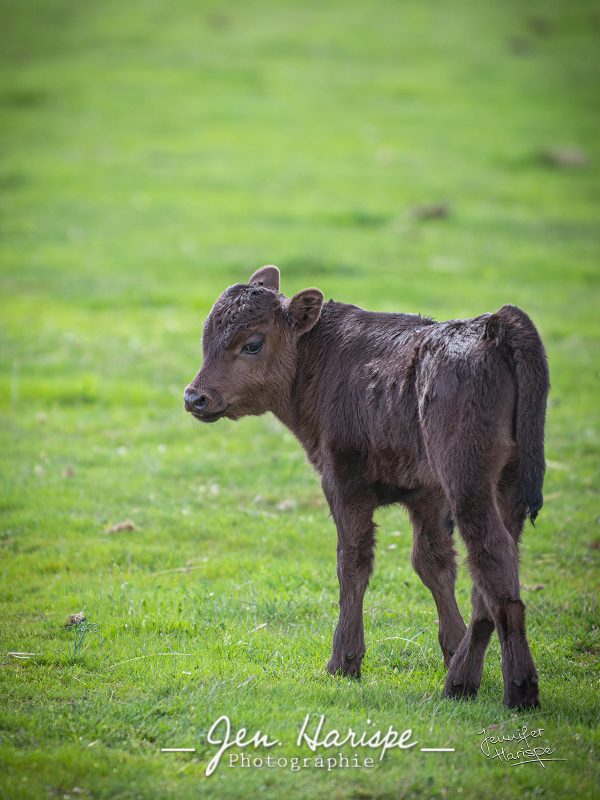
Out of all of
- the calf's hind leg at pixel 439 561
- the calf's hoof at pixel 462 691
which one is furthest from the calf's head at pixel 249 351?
the calf's hoof at pixel 462 691

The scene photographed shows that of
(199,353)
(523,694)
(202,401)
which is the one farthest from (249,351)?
(199,353)

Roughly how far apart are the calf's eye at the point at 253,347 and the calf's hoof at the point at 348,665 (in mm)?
2326

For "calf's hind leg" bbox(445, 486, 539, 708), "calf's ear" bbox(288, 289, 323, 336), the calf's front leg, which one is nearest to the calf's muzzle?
"calf's ear" bbox(288, 289, 323, 336)

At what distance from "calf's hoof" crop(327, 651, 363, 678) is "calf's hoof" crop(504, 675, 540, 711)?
1.18m

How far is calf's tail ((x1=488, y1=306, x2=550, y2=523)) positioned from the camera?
638 cm

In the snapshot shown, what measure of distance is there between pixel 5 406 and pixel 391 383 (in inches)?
377

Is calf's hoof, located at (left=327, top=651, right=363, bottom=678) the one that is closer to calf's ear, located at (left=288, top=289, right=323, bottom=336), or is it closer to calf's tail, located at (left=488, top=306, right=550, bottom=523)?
calf's tail, located at (left=488, top=306, right=550, bottom=523)

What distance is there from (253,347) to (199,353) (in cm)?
947

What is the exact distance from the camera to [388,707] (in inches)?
268

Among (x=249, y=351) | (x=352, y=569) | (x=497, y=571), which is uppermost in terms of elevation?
(x=249, y=351)

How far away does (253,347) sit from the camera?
26.2ft

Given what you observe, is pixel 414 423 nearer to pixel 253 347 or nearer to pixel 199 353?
pixel 253 347

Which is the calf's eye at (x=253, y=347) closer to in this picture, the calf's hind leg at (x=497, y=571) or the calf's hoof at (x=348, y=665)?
the calf's hind leg at (x=497, y=571)

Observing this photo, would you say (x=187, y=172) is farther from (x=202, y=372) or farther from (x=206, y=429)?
(x=202, y=372)
